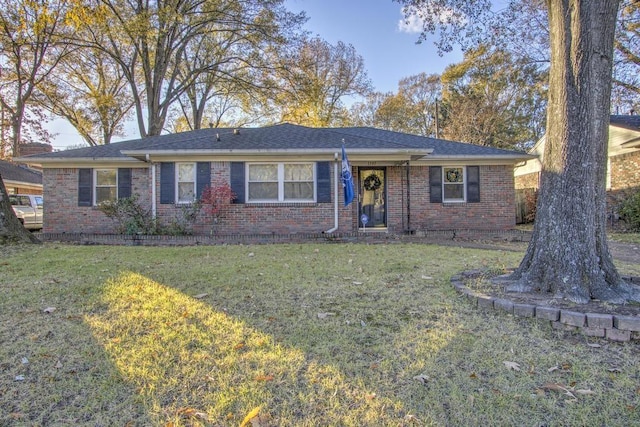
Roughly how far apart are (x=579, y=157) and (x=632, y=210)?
11112 mm

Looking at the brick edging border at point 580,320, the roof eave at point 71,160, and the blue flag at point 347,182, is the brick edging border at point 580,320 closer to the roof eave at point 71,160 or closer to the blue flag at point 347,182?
the blue flag at point 347,182

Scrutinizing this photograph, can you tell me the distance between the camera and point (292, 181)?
11.0m

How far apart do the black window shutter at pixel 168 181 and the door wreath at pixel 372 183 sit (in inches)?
237

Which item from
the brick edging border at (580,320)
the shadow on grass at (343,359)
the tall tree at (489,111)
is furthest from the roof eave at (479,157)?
the tall tree at (489,111)

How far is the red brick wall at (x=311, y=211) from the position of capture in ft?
35.3

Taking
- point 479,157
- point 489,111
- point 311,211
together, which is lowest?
Result: point 311,211

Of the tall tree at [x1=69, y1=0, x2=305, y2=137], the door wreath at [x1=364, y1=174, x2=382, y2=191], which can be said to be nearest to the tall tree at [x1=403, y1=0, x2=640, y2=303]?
the door wreath at [x1=364, y1=174, x2=382, y2=191]

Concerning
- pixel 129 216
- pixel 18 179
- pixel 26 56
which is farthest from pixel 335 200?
pixel 18 179

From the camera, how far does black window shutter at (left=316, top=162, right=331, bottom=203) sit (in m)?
10.8

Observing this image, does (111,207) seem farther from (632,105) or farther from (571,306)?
(632,105)

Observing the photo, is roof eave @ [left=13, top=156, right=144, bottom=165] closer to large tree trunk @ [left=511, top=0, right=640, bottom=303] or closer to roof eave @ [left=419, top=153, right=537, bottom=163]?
→ roof eave @ [left=419, top=153, right=537, bottom=163]

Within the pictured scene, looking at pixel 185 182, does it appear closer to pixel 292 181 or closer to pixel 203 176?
pixel 203 176

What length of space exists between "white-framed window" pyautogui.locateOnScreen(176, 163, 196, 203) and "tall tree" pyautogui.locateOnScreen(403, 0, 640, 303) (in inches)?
363

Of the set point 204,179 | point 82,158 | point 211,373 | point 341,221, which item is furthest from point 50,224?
point 211,373
